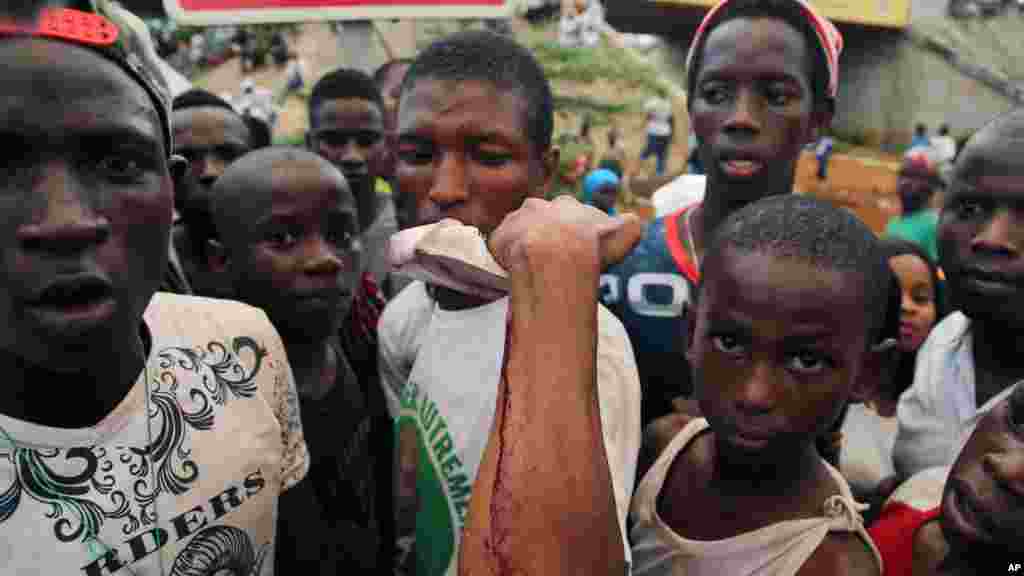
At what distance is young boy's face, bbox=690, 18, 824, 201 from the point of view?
223 centimetres

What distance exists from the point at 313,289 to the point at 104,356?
923mm

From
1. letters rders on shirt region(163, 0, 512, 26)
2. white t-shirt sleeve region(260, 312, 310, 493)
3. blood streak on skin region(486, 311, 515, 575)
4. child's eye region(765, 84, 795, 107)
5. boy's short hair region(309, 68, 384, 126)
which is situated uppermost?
letters rders on shirt region(163, 0, 512, 26)

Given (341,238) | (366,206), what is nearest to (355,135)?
(366,206)

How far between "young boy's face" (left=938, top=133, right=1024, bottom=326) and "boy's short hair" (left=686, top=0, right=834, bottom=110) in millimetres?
517

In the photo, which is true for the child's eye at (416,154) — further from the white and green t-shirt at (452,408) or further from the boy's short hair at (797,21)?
the boy's short hair at (797,21)

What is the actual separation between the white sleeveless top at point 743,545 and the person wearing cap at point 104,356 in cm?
76

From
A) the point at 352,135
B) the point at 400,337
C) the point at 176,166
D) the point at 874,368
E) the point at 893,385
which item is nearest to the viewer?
the point at 176,166

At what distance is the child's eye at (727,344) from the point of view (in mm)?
1536

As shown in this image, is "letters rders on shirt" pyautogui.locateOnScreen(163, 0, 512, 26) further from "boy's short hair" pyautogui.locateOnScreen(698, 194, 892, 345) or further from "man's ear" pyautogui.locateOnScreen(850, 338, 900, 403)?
"man's ear" pyautogui.locateOnScreen(850, 338, 900, 403)

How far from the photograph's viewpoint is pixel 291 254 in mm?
2164

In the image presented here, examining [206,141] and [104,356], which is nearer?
[104,356]

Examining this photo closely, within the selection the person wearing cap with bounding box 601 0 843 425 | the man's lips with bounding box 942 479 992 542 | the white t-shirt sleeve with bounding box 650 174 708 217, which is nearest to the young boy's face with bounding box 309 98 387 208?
the white t-shirt sleeve with bounding box 650 174 708 217

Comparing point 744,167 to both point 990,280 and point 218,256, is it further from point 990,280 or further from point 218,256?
point 218,256

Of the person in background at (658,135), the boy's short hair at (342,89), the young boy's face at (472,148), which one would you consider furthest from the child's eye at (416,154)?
the person in background at (658,135)
